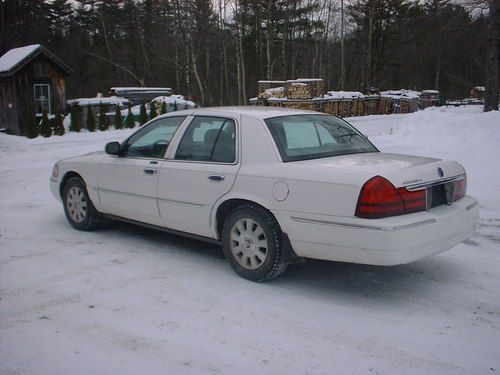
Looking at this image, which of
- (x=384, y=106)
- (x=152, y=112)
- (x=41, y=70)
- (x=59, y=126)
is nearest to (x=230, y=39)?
(x=384, y=106)

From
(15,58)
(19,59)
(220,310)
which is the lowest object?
(220,310)

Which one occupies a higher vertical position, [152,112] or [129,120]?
[152,112]

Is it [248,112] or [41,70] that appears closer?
[248,112]

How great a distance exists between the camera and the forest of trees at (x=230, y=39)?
1496 inches

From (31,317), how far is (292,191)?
225 cm

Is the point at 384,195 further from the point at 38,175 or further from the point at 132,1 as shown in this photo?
the point at 132,1

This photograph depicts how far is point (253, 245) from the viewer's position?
4559mm

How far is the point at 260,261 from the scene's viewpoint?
4.55 m

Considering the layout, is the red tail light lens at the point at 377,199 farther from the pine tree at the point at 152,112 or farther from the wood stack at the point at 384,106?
the wood stack at the point at 384,106

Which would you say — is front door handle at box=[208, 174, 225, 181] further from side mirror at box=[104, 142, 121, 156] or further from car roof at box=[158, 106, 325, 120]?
side mirror at box=[104, 142, 121, 156]

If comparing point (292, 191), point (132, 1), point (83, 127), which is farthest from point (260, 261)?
point (132, 1)

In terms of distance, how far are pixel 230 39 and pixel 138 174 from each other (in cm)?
3600

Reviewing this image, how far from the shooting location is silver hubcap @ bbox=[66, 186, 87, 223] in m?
6.27

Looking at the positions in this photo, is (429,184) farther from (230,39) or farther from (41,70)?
(230,39)
